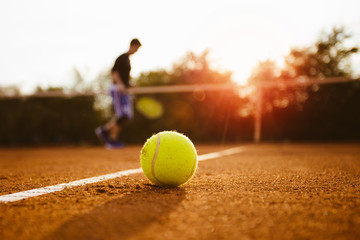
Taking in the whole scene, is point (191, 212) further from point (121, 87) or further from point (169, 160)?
point (121, 87)

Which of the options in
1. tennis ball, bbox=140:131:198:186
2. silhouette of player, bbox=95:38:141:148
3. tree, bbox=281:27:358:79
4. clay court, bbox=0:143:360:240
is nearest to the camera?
clay court, bbox=0:143:360:240

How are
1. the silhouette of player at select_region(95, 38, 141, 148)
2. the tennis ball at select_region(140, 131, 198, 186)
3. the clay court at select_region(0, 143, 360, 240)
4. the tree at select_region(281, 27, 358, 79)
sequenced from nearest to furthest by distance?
the clay court at select_region(0, 143, 360, 240)
the tennis ball at select_region(140, 131, 198, 186)
the silhouette of player at select_region(95, 38, 141, 148)
the tree at select_region(281, 27, 358, 79)

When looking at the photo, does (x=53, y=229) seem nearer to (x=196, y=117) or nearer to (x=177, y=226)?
(x=177, y=226)

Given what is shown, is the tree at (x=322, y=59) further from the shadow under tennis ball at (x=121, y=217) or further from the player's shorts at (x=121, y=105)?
the shadow under tennis ball at (x=121, y=217)

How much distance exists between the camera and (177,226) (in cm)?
130

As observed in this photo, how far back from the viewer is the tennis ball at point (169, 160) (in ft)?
7.28

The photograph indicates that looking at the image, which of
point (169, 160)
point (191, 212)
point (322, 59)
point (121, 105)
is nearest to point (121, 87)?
point (121, 105)

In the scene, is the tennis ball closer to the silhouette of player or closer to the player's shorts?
the silhouette of player

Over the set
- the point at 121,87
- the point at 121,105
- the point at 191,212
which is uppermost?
the point at 121,87

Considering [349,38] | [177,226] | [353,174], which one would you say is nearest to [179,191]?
[177,226]

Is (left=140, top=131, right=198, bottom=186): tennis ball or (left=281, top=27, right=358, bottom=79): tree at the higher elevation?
(left=281, top=27, right=358, bottom=79): tree

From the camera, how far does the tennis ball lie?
2.22 m

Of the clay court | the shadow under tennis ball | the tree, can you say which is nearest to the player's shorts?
the clay court

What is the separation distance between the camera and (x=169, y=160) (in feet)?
7.31
